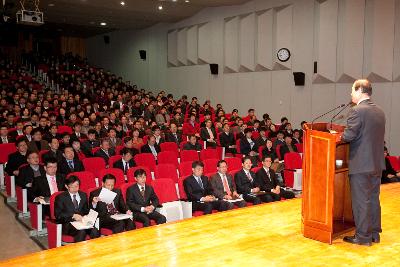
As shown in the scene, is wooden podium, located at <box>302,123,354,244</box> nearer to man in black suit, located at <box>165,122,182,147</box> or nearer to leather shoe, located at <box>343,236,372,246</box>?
leather shoe, located at <box>343,236,372,246</box>

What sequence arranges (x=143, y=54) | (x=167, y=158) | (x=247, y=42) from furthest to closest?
(x=143, y=54), (x=247, y=42), (x=167, y=158)

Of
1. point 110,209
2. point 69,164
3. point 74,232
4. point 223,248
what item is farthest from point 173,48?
point 223,248

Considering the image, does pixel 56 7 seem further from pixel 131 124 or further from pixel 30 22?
pixel 131 124

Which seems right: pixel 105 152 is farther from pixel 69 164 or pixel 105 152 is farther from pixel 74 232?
pixel 74 232

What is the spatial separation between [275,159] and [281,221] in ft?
11.9

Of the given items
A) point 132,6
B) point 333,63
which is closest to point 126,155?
point 333,63

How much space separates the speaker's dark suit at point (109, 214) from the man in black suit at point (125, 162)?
1312 mm

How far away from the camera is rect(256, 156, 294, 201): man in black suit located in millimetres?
5117

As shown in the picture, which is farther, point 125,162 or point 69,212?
point 125,162

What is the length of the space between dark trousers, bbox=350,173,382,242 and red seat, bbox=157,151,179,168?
3.68 meters

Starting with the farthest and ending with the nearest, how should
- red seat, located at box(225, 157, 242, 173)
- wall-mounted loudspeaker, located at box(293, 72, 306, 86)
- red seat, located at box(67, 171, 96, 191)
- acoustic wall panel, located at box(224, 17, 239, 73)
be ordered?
acoustic wall panel, located at box(224, 17, 239, 73), wall-mounted loudspeaker, located at box(293, 72, 306, 86), red seat, located at box(225, 157, 242, 173), red seat, located at box(67, 171, 96, 191)

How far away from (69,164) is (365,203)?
406 centimetres

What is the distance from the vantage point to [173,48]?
13781 millimetres

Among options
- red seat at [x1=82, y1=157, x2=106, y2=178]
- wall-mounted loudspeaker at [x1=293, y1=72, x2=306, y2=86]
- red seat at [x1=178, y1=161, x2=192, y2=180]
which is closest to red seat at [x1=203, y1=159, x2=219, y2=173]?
red seat at [x1=178, y1=161, x2=192, y2=180]
